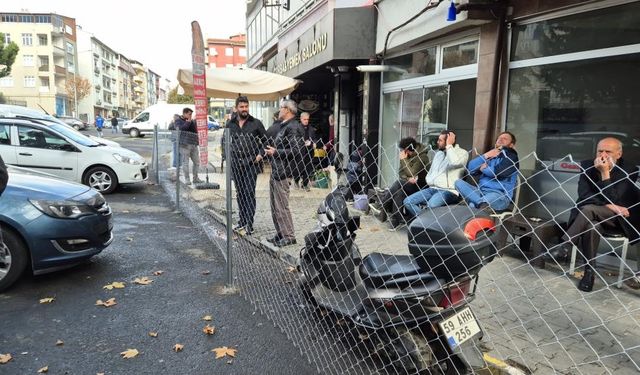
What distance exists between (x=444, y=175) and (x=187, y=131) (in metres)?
6.78

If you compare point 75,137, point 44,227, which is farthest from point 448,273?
point 75,137

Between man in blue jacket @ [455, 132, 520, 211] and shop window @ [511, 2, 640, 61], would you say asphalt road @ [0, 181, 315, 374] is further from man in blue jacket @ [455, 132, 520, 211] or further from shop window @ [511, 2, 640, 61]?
shop window @ [511, 2, 640, 61]

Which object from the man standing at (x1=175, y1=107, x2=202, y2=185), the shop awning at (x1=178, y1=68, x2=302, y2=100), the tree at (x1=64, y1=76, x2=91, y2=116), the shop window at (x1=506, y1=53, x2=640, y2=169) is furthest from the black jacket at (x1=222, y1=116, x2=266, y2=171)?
the tree at (x1=64, y1=76, x2=91, y2=116)

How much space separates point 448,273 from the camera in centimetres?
257

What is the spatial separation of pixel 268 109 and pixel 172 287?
18.3 metres

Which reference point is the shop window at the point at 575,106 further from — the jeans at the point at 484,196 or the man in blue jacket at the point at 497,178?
the jeans at the point at 484,196

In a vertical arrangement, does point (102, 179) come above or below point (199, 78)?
below

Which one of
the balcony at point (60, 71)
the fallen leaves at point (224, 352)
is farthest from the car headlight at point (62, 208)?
the balcony at point (60, 71)

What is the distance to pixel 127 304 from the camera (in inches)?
166

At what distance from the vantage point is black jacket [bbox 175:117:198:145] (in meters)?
9.77

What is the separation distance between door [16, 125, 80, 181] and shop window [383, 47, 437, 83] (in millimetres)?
6825

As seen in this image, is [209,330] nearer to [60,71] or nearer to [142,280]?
[142,280]

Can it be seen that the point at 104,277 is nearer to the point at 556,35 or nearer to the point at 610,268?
the point at 610,268

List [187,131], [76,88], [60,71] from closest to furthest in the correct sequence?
[187,131] < [60,71] < [76,88]
